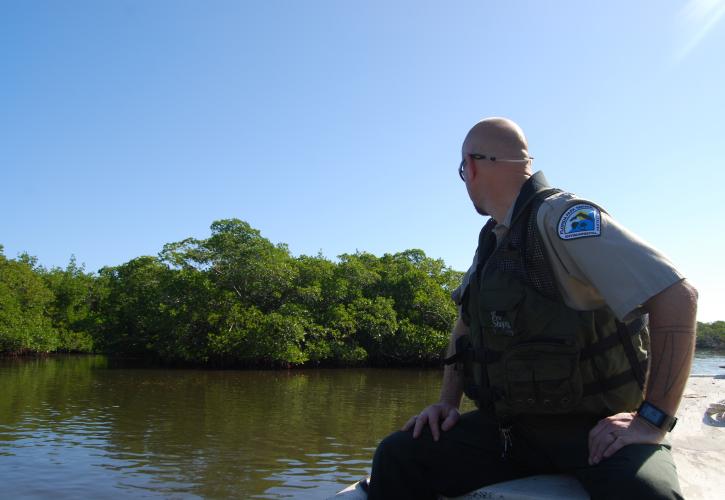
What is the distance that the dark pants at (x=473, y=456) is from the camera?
174 cm

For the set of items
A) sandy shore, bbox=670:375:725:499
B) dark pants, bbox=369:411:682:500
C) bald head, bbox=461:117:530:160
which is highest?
bald head, bbox=461:117:530:160

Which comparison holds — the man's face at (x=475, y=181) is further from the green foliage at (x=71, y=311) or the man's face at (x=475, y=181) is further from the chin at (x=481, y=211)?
the green foliage at (x=71, y=311)

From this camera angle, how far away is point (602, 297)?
1648 millimetres

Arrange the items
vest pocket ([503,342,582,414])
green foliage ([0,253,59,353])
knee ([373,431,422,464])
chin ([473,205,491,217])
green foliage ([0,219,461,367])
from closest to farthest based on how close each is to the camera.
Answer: vest pocket ([503,342,582,414])
knee ([373,431,422,464])
chin ([473,205,491,217])
green foliage ([0,219,461,367])
green foliage ([0,253,59,353])

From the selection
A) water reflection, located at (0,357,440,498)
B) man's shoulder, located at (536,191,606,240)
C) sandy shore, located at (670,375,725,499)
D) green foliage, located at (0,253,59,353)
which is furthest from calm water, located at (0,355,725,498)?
green foliage, located at (0,253,59,353)

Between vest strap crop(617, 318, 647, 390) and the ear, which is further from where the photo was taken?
the ear

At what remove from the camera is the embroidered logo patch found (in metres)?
1.61

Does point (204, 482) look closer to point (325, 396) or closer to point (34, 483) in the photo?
point (34, 483)

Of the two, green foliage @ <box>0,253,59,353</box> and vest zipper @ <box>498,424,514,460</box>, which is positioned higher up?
green foliage @ <box>0,253,59,353</box>

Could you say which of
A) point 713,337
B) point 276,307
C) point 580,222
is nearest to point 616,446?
point 580,222

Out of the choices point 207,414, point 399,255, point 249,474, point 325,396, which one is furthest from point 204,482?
point 399,255

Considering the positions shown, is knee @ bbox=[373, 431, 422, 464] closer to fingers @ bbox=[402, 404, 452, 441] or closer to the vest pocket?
fingers @ bbox=[402, 404, 452, 441]

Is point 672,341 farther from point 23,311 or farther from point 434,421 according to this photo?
point 23,311

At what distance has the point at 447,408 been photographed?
210 centimetres
